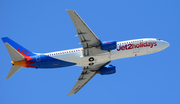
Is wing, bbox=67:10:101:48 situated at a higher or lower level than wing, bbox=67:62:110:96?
higher

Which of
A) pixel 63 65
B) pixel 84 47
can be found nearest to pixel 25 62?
pixel 63 65

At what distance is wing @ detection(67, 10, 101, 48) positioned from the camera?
50.4 m

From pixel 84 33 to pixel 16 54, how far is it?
552 inches

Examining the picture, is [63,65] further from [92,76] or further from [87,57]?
[92,76]

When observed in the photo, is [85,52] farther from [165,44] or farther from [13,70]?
[165,44]

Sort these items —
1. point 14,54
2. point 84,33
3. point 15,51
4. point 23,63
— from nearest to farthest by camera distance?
point 84,33 → point 15,51 → point 14,54 → point 23,63

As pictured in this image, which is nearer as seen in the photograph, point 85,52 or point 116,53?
point 85,52

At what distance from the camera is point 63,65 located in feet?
188

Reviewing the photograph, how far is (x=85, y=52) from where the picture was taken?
56.3 metres

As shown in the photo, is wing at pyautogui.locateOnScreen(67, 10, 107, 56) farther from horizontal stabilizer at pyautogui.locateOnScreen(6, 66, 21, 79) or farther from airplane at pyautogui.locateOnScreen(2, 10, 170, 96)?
horizontal stabilizer at pyautogui.locateOnScreen(6, 66, 21, 79)

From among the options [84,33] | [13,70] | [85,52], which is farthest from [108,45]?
[13,70]

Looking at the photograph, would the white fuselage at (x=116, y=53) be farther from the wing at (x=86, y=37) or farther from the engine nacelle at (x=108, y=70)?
the engine nacelle at (x=108, y=70)

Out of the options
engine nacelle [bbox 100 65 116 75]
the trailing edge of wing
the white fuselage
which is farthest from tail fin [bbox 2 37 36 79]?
engine nacelle [bbox 100 65 116 75]

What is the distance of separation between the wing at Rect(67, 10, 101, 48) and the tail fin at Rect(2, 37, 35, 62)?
11.0 m
